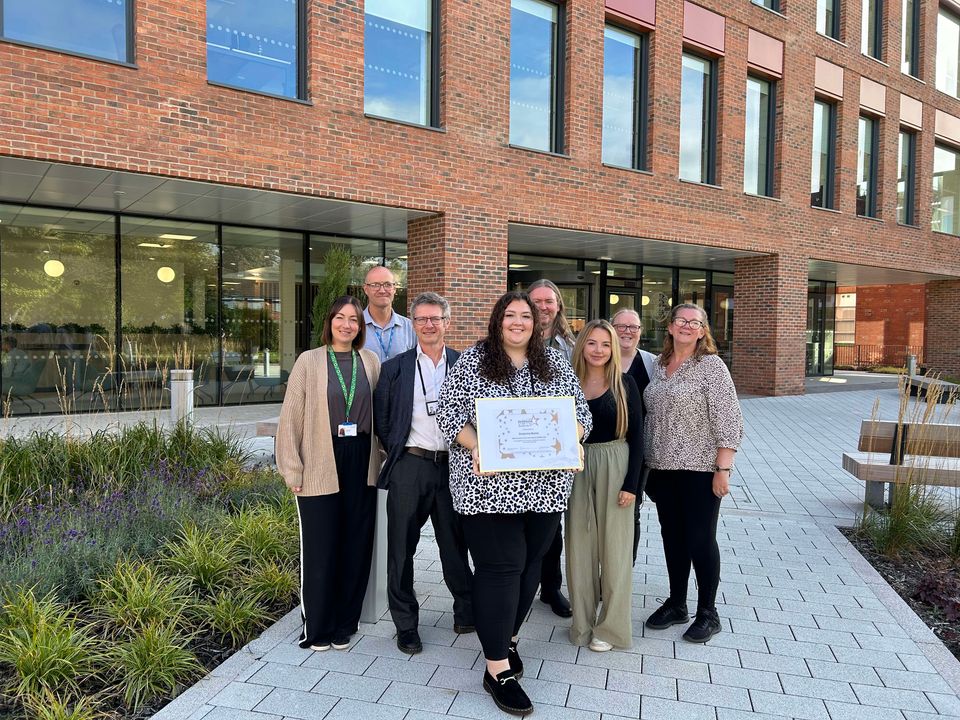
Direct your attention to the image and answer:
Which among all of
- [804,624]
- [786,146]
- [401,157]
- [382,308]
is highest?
[786,146]

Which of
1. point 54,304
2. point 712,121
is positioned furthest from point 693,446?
point 712,121

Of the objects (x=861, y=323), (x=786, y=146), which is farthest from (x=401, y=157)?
(x=861, y=323)

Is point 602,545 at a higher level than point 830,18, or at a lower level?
lower

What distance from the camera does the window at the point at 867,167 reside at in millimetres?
19078

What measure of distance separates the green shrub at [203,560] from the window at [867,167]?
19.9 m

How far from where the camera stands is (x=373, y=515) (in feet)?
12.6

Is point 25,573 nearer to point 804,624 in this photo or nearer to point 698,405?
point 698,405

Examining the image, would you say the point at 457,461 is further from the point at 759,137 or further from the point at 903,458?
the point at 759,137

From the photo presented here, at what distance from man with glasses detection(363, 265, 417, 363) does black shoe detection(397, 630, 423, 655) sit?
1.74 meters

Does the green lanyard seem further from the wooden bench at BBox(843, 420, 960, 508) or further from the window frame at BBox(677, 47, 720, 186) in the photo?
the window frame at BBox(677, 47, 720, 186)

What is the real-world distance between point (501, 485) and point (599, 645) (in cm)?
127

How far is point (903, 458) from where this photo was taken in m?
6.43

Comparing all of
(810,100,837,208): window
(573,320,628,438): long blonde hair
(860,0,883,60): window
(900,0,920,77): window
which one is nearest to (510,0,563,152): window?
(810,100,837,208): window

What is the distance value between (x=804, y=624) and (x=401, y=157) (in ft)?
29.0
